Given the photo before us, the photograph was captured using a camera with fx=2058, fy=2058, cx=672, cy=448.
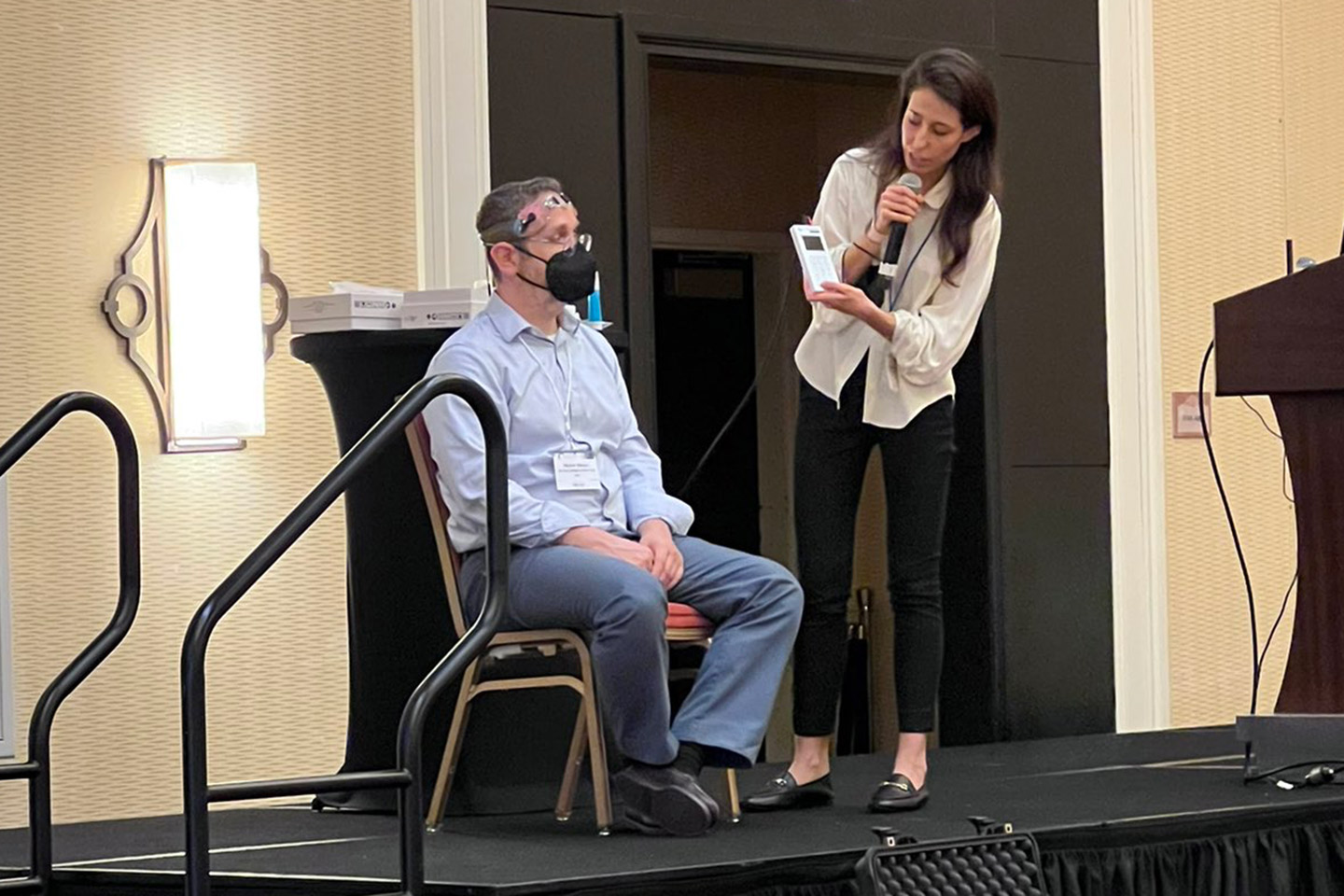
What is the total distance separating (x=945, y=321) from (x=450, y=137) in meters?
1.79

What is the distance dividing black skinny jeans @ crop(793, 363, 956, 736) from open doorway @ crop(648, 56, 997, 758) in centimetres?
341

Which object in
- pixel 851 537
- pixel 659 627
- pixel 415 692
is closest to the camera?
pixel 415 692

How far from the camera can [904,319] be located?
3486 millimetres

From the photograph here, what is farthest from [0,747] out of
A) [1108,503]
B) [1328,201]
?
[1328,201]

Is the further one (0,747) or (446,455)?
(0,747)

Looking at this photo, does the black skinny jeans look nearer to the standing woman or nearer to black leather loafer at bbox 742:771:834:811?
the standing woman

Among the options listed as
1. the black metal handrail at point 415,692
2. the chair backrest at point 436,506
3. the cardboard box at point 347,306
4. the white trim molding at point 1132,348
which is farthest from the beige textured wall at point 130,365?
the white trim molding at point 1132,348

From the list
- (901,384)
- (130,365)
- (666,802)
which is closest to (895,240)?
(901,384)

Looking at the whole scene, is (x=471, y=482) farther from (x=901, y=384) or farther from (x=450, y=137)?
(x=450, y=137)

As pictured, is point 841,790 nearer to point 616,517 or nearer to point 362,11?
point 616,517

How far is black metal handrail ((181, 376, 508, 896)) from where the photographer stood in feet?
8.28

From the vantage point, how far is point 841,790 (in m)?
4.09

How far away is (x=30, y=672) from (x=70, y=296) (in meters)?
0.81

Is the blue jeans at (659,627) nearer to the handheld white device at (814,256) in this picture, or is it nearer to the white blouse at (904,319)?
the white blouse at (904,319)
